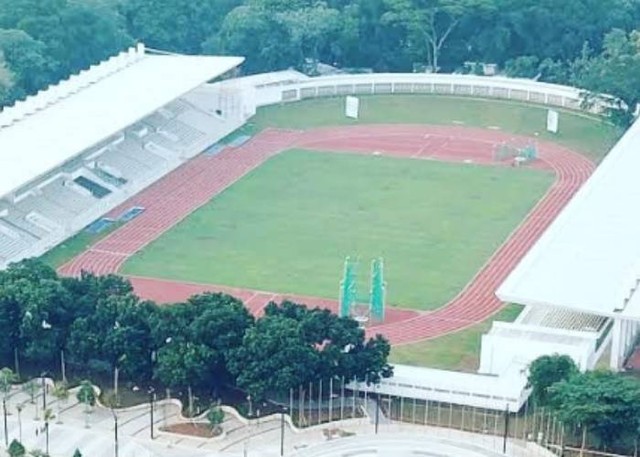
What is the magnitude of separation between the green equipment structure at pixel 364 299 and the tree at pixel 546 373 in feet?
22.6

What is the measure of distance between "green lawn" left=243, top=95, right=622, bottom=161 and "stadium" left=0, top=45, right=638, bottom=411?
14.9 inches

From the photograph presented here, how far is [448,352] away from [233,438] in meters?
7.54

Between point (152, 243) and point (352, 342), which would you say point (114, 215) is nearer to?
point (152, 243)

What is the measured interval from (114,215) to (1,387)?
51.4 feet

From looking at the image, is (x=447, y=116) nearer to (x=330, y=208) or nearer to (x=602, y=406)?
(x=330, y=208)

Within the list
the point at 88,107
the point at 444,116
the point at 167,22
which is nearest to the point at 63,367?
the point at 88,107

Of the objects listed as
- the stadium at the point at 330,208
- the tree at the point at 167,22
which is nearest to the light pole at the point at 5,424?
the stadium at the point at 330,208

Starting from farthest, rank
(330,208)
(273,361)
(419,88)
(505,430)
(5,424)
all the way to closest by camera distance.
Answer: (419,88), (330,208), (5,424), (273,361), (505,430)

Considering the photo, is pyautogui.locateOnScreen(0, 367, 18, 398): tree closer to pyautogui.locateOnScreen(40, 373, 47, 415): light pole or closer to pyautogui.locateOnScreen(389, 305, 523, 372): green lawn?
pyautogui.locateOnScreen(40, 373, 47, 415): light pole

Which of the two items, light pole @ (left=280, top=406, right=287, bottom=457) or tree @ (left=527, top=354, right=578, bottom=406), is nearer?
light pole @ (left=280, top=406, right=287, bottom=457)

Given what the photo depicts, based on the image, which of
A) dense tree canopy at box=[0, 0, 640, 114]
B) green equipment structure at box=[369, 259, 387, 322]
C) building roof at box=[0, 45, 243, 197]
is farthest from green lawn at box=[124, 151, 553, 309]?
dense tree canopy at box=[0, 0, 640, 114]

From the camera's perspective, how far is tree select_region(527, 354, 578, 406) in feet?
117

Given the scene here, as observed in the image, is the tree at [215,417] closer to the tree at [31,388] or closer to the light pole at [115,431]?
the light pole at [115,431]

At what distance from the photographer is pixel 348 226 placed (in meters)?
51.1
